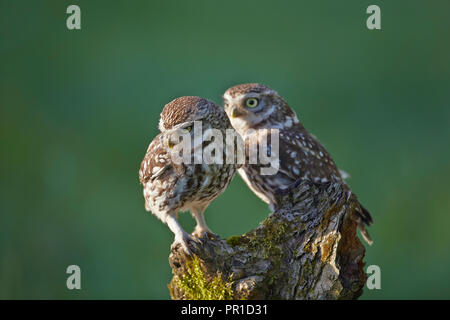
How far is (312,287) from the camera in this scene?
2299 mm

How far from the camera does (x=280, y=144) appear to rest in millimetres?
3340

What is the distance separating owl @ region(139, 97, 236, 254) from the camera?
2363 mm

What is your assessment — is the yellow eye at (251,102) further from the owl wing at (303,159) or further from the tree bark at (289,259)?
the tree bark at (289,259)

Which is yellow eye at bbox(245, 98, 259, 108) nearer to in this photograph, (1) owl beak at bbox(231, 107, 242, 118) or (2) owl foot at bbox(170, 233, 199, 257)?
(1) owl beak at bbox(231, 107, 242, 118)

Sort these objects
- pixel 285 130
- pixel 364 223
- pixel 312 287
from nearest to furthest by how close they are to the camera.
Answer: pixel 312 287 < pixel 364 223 < pixel 285 130

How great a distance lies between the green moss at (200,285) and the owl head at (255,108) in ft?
4.34

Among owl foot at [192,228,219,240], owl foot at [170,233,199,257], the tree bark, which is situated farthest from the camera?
owl foot at [192,228,219,240]

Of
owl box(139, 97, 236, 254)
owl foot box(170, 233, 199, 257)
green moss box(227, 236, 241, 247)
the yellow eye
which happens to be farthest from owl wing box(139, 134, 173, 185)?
the yellow eye

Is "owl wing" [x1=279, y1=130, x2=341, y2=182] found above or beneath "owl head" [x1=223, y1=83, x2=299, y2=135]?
beneath

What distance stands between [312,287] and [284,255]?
0.20m

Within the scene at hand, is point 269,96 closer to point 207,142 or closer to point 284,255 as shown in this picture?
point 207,142

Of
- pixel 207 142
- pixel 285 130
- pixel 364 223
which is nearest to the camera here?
pixel 207 142

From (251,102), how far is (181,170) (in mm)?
1081
